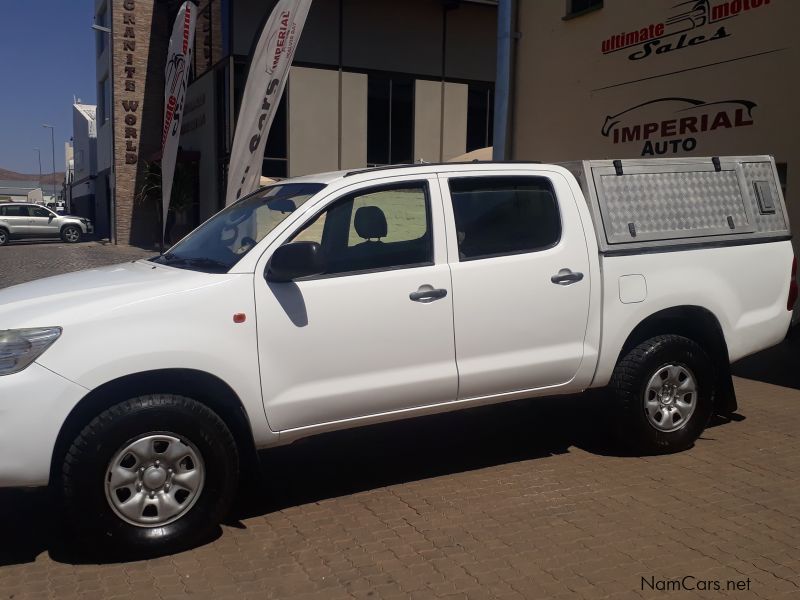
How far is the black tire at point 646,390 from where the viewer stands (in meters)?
5.07

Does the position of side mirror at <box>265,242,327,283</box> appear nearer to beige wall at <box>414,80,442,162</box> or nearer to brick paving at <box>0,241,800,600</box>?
brick paving at <box>0,241,800,600</box>

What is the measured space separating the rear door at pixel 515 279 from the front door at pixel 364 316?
0.12 meters

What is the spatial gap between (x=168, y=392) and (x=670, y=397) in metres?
3.28

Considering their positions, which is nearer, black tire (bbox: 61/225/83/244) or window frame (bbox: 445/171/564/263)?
window frame (bbox: 445/171/564/263)

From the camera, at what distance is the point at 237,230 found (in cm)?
459

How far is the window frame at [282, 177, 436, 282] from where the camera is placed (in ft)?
13.8

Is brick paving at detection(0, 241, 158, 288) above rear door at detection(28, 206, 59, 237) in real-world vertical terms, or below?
below

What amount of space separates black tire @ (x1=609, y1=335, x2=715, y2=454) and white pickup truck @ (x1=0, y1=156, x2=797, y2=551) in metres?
0.02

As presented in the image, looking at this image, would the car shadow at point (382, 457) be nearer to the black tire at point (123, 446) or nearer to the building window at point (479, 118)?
the black tire at point (123, 446)

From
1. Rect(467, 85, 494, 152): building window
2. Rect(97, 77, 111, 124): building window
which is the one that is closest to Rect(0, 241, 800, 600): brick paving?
Rect(467, 85, 494, 152): building window

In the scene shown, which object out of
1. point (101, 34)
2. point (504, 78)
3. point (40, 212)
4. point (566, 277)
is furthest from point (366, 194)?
point (101, 34)

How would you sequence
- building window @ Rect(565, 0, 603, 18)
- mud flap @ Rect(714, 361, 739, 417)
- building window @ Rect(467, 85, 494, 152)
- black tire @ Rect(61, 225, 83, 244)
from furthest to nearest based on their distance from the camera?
black tire @ Rect(61, 225, 83, 244) → building window @ Rect(467, 85, 494, 152) → building window @ Rect(565, 0, 603, 18) → mud flap @ Rect(714, 361, 739, 417)

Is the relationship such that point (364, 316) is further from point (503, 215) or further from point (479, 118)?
point (479, 118)

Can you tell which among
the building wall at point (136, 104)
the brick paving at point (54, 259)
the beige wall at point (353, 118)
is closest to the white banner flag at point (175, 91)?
the brick paving at point (54, 259)
